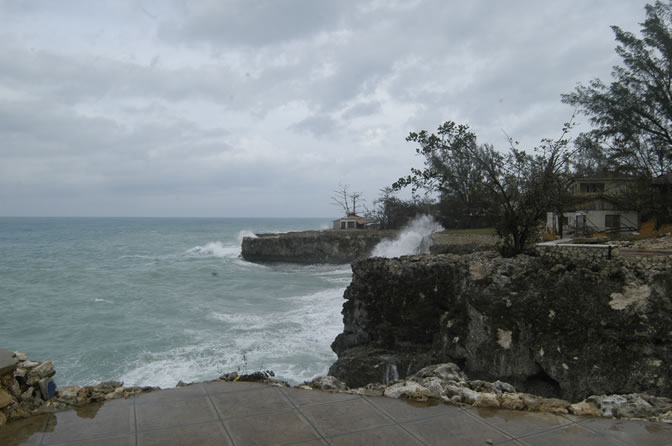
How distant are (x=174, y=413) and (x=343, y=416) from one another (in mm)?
1638

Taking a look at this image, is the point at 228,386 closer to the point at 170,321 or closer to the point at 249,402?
the point at 249,402

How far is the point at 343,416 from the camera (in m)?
4.38

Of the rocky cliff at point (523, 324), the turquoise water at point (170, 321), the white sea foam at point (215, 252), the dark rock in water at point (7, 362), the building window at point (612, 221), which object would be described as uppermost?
the building window at point (612, 221)

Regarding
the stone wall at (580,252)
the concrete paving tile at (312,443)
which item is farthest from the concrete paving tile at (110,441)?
the stone wall at (580,252)

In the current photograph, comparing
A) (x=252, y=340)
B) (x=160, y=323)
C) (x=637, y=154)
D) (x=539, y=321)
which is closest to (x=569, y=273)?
(x=539, y=321)

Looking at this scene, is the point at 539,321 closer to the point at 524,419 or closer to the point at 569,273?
the point at 569,273

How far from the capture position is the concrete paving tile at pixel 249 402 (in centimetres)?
446

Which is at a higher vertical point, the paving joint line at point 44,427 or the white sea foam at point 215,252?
the paving joint line at point 44,427

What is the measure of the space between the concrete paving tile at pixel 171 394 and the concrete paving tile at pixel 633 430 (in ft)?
12.8

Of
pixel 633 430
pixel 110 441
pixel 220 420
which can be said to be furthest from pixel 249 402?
pixel 633 430

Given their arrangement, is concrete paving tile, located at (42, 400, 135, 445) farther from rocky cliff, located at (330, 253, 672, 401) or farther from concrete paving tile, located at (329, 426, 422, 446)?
rocky cliff, located at (330, 253, 672, 401)

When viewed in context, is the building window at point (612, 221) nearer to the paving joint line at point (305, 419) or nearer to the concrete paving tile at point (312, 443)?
the paving joint line at point (305, 419)

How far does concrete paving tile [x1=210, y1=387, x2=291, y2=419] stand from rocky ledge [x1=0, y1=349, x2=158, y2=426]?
41.8 inches

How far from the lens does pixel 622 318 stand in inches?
402
